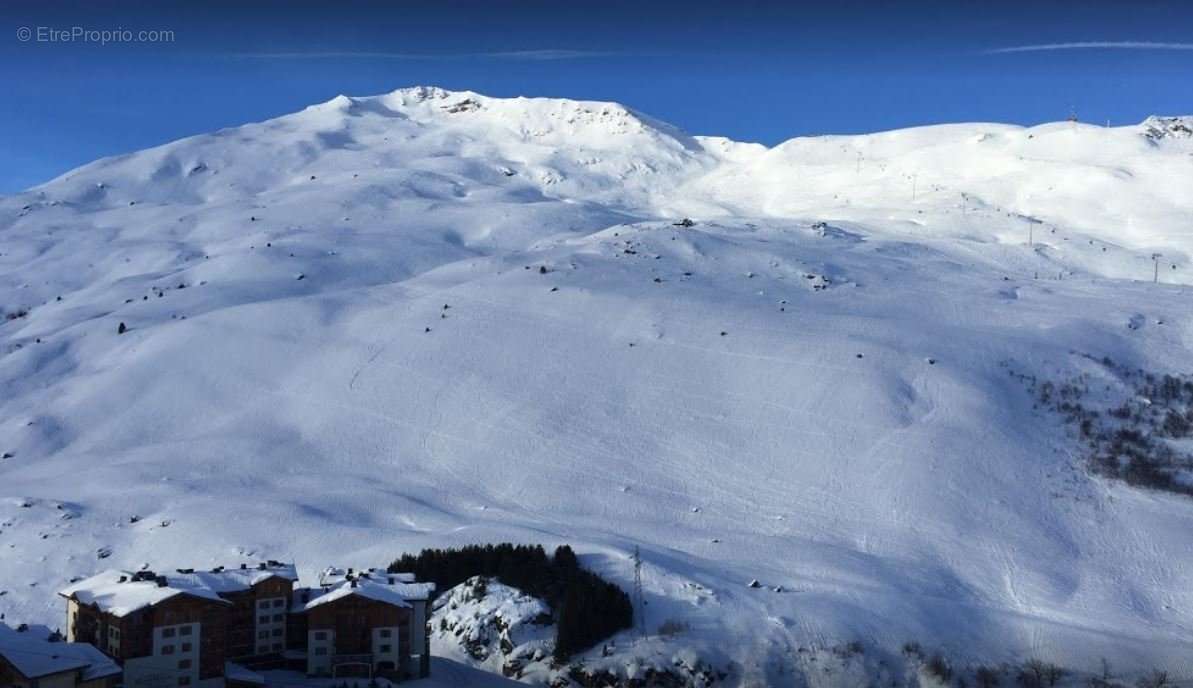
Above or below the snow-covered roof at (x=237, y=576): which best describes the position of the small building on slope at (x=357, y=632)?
below

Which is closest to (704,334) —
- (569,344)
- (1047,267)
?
(569,344)

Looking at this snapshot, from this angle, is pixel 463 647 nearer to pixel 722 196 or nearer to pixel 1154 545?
pixel 1154 545

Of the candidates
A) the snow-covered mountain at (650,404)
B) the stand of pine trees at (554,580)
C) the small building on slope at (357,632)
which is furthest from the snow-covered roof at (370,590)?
the snow-covered mountain at (650,404)

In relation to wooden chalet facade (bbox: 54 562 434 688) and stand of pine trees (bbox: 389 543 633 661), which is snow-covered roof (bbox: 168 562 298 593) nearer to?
wooden chalet facade (bbox: 54 562 434 688)

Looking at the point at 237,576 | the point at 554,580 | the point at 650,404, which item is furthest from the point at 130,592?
the point at 650,404

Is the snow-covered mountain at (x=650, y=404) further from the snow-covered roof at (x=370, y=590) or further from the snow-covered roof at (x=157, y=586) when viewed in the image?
the snow-covered roof at (x=157, y=586)

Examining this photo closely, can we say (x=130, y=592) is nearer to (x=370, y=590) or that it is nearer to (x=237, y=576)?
→ (x=237, y=576)

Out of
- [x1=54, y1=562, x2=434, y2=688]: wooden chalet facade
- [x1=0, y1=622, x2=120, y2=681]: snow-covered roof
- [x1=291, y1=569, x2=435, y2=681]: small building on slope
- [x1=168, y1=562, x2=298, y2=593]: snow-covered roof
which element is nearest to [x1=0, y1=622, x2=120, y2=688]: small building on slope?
[x1=0, y1=622, x2=120, y2=681]: snow-covered roof
